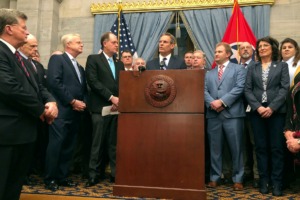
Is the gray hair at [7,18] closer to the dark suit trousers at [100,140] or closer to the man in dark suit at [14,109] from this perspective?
the man in dark suit at [14,109]

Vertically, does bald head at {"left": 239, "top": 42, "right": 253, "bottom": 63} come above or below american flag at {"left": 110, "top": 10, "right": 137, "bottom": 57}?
below

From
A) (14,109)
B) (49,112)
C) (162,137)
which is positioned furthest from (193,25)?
(14,109)

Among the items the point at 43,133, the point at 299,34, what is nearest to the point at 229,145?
the point at 43,133

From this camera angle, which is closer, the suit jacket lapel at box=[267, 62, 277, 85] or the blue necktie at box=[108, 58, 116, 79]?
the suit jacket lapel at box=[267, 62, 277, 85]

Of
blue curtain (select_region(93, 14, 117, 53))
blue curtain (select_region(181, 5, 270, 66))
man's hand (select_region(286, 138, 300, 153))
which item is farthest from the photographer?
blue curtain (select_region(93, 14, 117, 53))

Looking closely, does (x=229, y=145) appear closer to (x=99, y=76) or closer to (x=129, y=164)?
(x=129, y=164)

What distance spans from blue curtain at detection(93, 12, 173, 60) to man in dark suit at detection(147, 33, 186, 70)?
8.48ft

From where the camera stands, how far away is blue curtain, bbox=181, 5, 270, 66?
18.7 feet

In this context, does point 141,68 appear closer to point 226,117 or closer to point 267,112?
point 226,117

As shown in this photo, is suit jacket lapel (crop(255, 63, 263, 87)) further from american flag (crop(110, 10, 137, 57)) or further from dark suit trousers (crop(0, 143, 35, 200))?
american flag (crop(110, 10, 137, 57))

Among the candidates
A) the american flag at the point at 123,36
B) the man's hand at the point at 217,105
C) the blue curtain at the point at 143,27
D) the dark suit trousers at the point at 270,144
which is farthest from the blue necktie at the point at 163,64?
the blue curtain at the point at 143,27

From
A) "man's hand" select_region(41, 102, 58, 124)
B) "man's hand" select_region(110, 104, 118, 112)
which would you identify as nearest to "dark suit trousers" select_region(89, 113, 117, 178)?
"man's hand" select_region(110, 104, 118, 112)

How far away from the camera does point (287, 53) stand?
347 centimetres

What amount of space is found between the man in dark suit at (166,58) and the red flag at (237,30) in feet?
6.44
